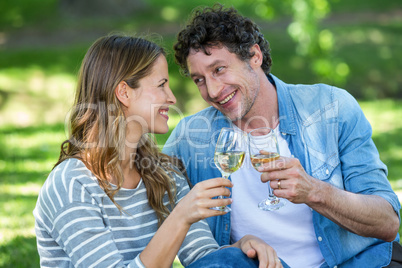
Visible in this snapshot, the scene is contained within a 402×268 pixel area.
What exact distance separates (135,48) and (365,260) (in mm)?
1931

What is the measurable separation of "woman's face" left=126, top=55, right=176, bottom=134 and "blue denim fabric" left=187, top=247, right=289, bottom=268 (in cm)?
88

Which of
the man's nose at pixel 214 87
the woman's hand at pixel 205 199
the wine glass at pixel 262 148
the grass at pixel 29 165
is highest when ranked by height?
the man's nose at pixel 214 87

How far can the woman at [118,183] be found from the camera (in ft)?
9.36

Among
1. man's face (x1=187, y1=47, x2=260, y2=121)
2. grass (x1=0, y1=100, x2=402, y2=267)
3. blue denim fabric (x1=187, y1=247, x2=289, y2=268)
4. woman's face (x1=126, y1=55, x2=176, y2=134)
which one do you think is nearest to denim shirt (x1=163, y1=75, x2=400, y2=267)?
man's face (x1=187, y1=47, x2=260, y2=121)

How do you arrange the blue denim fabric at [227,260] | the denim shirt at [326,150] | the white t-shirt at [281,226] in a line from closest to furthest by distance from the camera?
1. the blue denim fabric at [227,260]
2. the denim shirt at [326,150]
3. the white t-shirt at [281,226]

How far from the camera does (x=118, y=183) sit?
3207 millimetres

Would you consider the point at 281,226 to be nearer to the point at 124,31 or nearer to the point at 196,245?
the point at 196,245

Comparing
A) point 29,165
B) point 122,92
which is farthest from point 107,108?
point 29,165

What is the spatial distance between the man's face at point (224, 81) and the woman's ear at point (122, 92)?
67 centimetres

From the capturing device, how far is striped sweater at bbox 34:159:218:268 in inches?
112

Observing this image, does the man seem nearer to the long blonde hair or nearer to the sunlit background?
the long blonde hair

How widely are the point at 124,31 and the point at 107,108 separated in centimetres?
474

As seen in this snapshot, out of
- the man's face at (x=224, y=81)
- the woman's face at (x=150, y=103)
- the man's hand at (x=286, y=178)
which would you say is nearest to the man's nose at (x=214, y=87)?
the man's face at (x=224, y=81)

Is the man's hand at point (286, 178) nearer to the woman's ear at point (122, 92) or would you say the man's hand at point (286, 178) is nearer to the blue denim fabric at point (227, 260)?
the blue denim fabric at point (227, 260)
